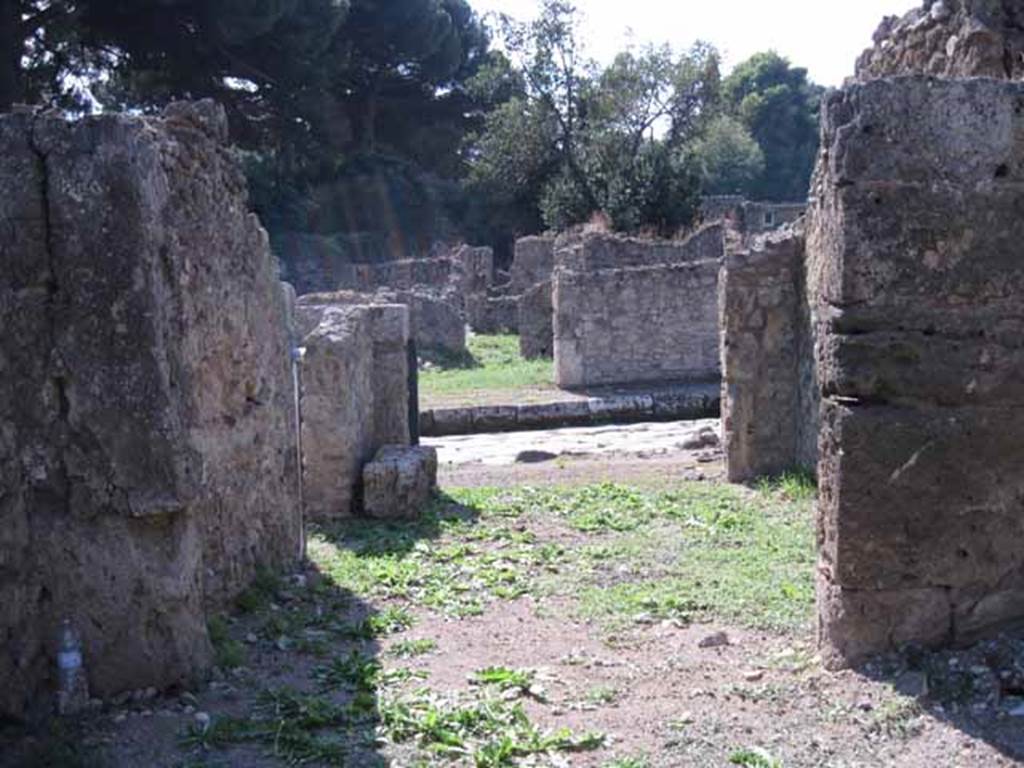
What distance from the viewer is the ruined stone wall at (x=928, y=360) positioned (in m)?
4.45

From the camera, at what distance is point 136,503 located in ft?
14.6

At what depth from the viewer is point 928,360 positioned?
4488 millimetres

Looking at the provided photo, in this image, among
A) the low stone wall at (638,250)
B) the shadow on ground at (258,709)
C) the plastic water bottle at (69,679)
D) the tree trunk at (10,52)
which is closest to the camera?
the shadow on ground at (258,709)

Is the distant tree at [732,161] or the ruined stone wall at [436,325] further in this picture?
the distant tree at [732,161]

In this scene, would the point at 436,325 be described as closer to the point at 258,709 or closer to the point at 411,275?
the point at 411,275

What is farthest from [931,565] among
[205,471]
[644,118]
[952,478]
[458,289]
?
[644,118]

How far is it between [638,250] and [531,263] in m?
6.70

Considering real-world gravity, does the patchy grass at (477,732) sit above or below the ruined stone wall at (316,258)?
below

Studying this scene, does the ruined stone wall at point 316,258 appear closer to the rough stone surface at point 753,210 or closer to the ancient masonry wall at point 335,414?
the rough stone surface at point 753,210

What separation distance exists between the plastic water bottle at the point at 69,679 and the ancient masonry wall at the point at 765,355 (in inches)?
252

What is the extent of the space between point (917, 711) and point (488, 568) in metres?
3.24

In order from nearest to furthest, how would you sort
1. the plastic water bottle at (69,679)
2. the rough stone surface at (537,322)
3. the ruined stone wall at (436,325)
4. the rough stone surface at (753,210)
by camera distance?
the plastic water bottle at (69,679)
the rough stone surface at (537,322)
the ruined stone wall at (436,325)
the rough stone surface at (753,210)

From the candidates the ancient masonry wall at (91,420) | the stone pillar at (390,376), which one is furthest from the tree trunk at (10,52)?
the ancient masonry wall at (91,420)

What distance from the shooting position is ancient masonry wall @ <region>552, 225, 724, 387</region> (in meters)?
18.2
